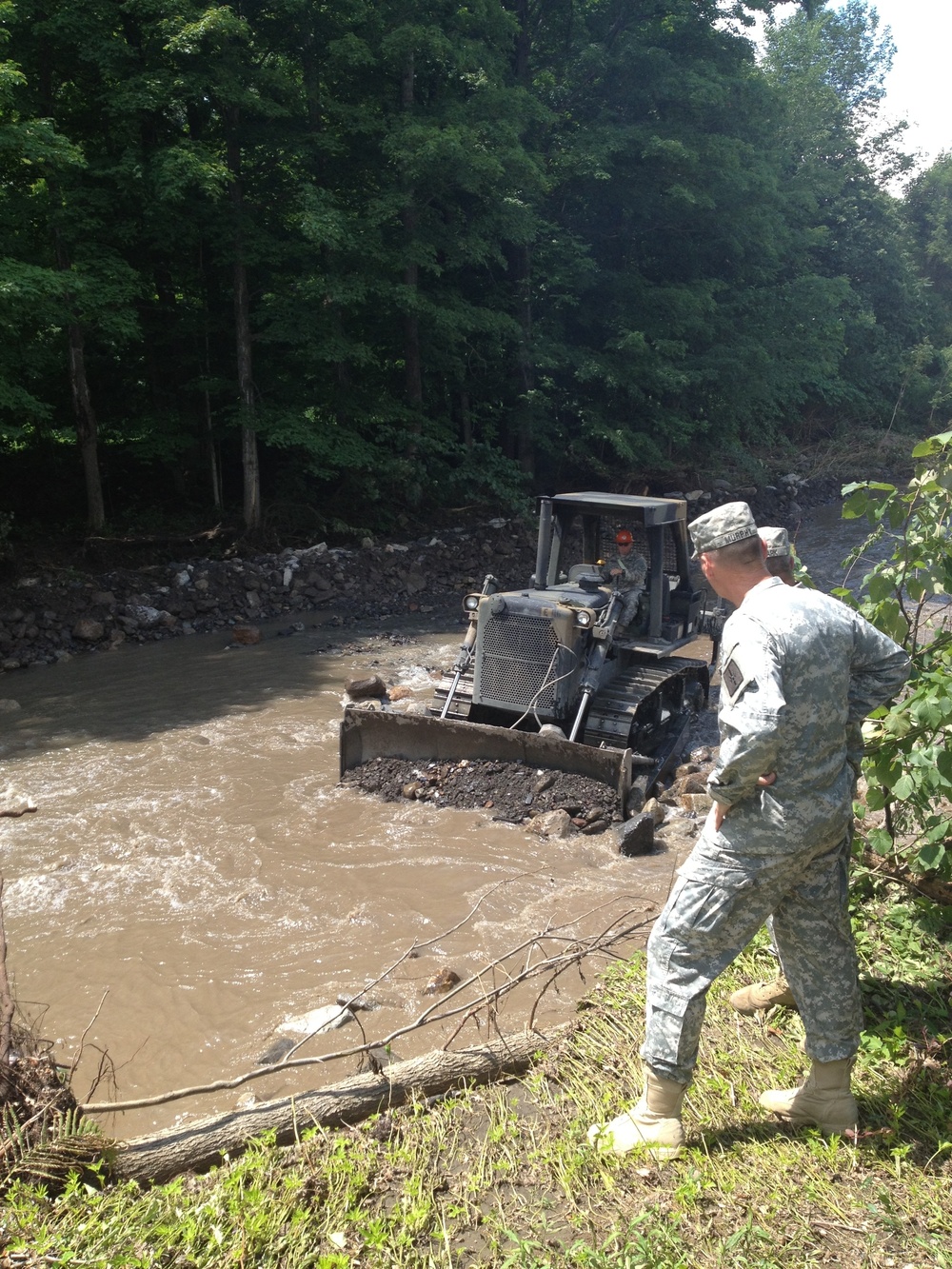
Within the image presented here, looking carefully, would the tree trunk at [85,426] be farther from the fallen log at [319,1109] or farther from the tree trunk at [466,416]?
the fallen log at [319,1109]

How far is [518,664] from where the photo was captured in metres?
8.28

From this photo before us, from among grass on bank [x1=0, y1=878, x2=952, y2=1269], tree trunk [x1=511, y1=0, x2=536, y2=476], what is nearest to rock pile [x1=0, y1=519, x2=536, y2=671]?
tree trunk [x1=511, y1=0, x2=536, y2=476]

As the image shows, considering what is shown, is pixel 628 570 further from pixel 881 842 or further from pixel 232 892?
pixel 881 842

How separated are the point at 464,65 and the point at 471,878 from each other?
15.6m

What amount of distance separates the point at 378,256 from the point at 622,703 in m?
11.2

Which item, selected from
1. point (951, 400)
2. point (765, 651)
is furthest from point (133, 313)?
point (951, 400)

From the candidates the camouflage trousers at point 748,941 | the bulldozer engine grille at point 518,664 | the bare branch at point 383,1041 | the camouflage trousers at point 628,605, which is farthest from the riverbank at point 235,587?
the camouflage trousers at point 748,941

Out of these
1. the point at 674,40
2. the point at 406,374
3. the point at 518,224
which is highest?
the point at 674,40

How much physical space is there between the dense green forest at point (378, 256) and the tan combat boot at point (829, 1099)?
11866 millimetres

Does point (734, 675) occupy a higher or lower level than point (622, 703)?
higher

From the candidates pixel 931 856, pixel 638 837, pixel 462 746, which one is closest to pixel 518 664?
pixel 462 746

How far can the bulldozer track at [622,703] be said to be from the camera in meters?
8.13

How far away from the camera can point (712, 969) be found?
311 cm

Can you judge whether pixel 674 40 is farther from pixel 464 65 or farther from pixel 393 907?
pixel 393 907
